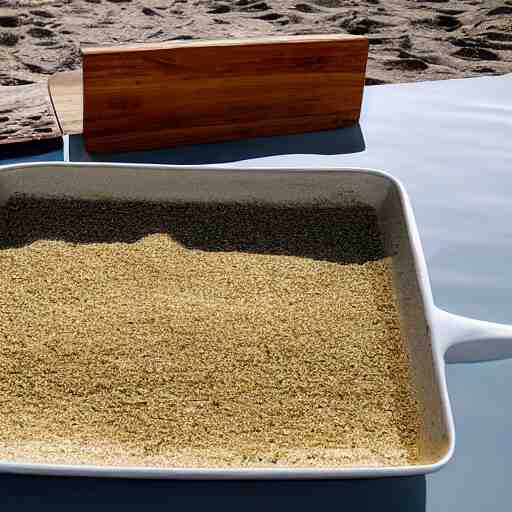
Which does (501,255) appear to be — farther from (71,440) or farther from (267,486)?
(71,440)

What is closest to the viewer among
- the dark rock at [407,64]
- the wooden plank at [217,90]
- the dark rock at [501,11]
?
the wooden plank at [217,90]

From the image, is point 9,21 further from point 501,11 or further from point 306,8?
point 501,11

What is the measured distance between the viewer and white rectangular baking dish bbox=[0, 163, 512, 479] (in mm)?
520

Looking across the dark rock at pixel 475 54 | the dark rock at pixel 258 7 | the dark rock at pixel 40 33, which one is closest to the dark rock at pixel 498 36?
the dark rock at pixel 475 54

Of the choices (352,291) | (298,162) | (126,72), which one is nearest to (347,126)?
(298,162)

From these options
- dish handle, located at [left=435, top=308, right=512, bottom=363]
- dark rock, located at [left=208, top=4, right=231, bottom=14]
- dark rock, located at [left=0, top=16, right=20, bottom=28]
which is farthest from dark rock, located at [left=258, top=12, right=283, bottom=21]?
dish handle, located at [left=435, top=308, right=512, bottom=363]

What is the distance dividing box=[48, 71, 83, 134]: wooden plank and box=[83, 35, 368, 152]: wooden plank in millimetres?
101

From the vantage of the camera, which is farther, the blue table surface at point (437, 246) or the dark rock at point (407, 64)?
the dark rock at point (407, 64)

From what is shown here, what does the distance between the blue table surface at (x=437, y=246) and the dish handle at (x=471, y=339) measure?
12mm

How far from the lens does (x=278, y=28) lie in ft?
7.91

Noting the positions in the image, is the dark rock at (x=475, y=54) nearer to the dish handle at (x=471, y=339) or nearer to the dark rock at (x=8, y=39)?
the dark rock at (x=8, y=39)

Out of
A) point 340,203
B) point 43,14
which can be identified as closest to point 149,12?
point 43,14

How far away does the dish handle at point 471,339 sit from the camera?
0.71 meters

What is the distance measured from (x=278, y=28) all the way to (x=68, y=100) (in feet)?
4.04
